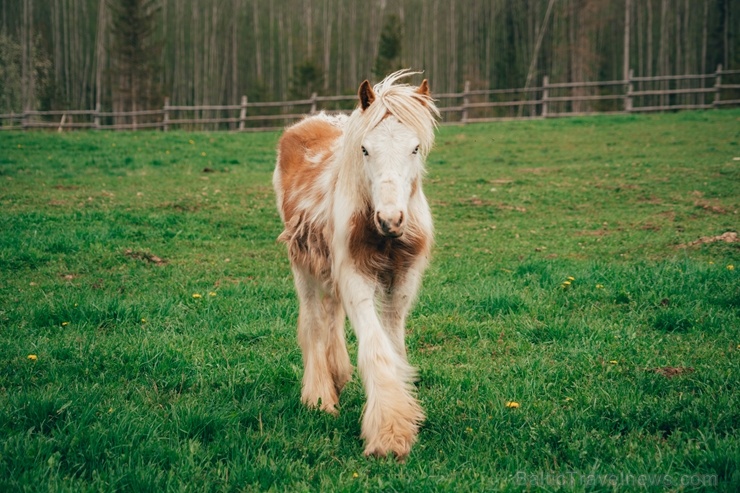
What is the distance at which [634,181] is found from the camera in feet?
41.6

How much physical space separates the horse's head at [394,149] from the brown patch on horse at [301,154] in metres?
1.00

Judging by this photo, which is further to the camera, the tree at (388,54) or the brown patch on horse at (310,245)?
the tree at (388,54)

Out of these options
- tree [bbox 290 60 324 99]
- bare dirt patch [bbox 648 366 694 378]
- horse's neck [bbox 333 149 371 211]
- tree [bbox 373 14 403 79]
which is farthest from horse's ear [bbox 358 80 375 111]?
tree [bbox 290 60 324 99]

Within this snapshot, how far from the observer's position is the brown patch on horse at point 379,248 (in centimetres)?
338

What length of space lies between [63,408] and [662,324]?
4.36 metres

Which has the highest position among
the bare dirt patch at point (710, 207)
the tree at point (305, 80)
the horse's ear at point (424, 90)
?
the tree at point (305, 80)

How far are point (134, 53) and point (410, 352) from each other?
39.0m

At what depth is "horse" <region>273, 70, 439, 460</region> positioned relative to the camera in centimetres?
309

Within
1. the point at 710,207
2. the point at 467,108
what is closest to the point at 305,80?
the point at 467,108

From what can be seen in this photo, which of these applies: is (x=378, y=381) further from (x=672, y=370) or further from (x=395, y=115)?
(x=672, y=370)

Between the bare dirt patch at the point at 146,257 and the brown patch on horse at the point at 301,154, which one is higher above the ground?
the brown patch on horse at the point at 301,154

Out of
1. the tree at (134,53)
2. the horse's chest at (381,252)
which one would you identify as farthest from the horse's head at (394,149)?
the tree at (134,53)

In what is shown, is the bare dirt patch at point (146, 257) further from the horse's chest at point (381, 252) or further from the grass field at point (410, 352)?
the horse's chest at point (381, 252)

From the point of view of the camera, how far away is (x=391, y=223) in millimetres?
2891
